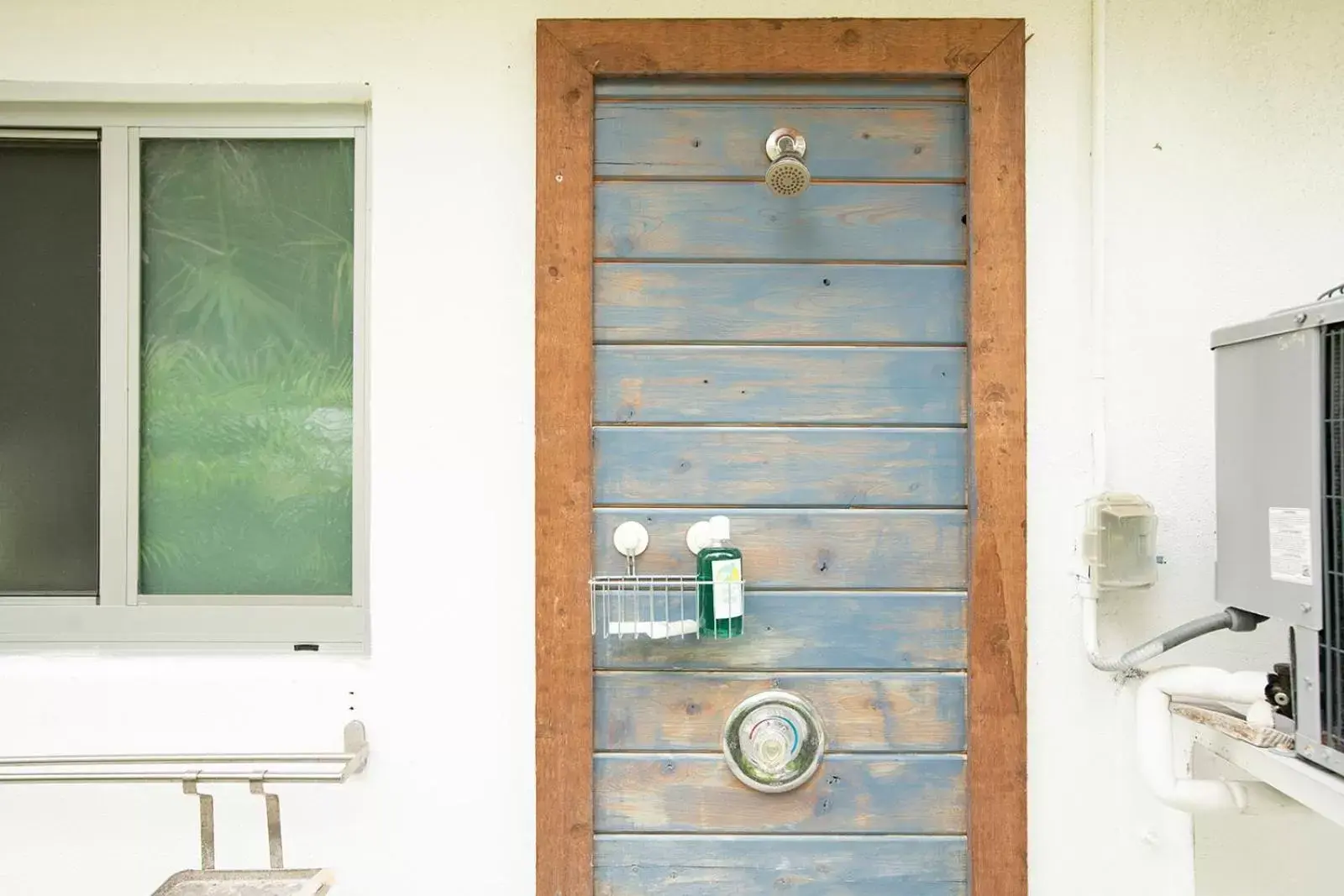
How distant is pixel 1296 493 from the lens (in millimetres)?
990

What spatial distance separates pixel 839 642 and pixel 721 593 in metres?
0.27

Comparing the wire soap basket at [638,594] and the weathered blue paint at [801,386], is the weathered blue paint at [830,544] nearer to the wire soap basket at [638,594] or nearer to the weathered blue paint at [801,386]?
the wire soap basket at [638,594]

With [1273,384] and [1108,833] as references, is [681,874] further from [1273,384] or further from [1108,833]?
[1273,384]

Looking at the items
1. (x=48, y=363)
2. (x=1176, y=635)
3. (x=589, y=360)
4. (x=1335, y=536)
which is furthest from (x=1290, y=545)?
(x=48, y=363)

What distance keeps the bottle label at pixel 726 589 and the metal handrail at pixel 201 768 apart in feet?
2.24

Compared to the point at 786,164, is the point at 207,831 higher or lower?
lower

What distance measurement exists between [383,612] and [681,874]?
72 centimetres

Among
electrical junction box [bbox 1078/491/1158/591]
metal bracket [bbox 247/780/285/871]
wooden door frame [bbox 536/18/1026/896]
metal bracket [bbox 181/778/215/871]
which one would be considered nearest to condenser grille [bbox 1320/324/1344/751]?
electrical junction box [bbox 1078/491/1158/591]

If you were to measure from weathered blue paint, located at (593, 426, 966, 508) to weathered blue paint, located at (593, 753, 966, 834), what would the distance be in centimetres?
47

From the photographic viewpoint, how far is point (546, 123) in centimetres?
139

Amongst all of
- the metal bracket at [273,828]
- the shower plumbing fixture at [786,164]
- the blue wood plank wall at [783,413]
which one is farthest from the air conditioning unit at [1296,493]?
the metal bracket at [273,828]

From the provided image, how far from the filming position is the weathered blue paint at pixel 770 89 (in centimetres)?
142

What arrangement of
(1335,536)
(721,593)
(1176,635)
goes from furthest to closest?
(721,593) → (1176,635) → (1335,536)

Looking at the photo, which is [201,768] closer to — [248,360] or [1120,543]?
[248,360]
